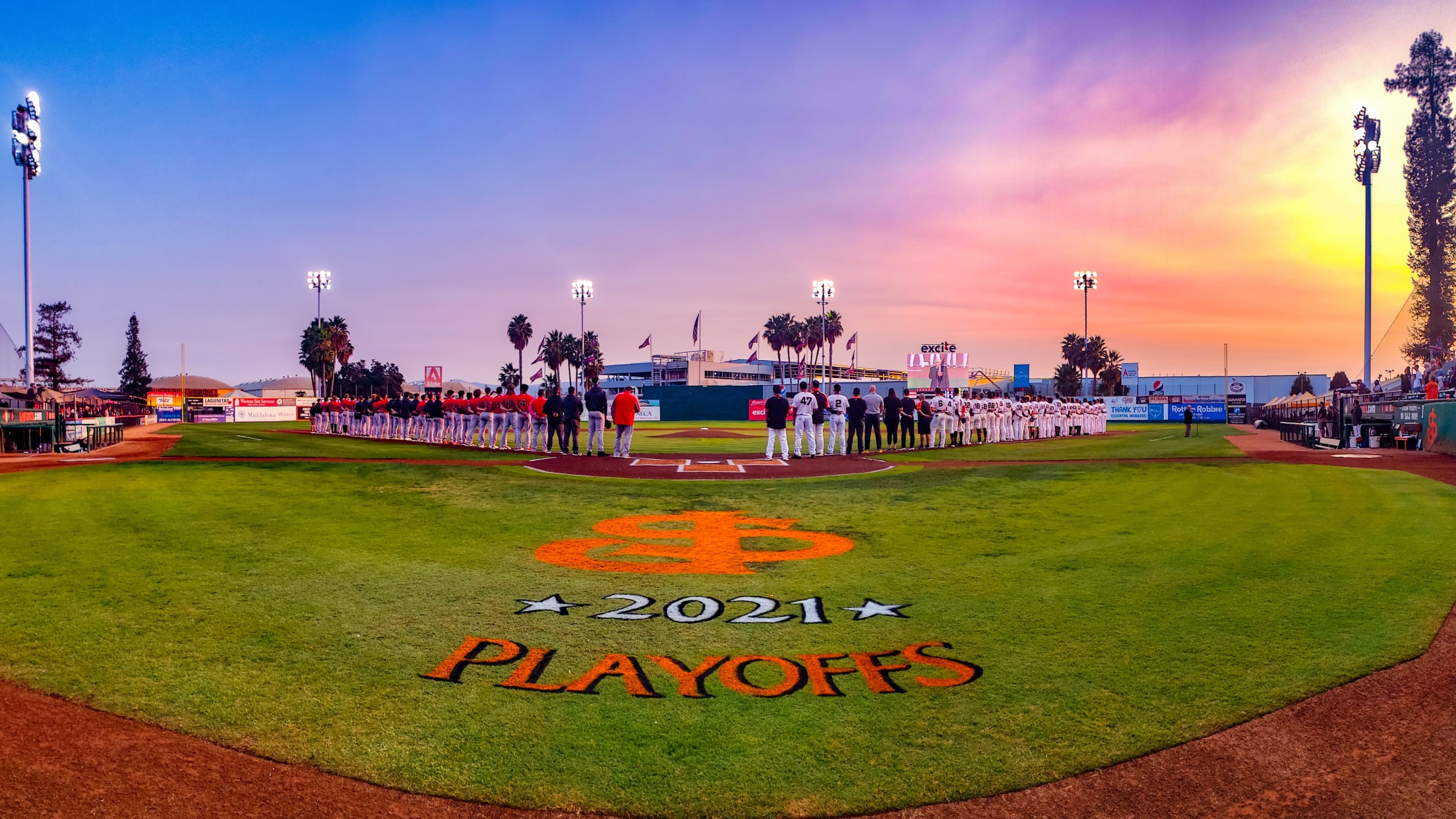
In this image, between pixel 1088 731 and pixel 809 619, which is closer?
pixel 1088 731

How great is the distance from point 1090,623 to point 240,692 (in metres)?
5.85

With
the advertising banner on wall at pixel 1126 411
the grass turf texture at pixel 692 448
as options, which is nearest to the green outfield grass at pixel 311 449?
the grass turf texture at pixel 692 448

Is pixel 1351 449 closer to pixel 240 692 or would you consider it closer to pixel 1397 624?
pixel 1397 624

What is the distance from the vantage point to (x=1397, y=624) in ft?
19.6

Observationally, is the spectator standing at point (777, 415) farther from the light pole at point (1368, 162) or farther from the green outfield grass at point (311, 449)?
the light pole at point (1368, 162)

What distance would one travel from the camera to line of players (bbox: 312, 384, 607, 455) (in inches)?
928

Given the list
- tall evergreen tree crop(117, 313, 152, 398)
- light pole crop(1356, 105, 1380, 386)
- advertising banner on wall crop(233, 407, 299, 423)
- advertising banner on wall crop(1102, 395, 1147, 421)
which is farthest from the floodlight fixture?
Result: tall evergreen tree crop(117, 313, 152, 398)

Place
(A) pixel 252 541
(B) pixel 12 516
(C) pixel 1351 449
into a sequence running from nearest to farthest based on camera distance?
(A) pixel 252 541 < (B) pixel 12 516 < (C) pixel 1351 449

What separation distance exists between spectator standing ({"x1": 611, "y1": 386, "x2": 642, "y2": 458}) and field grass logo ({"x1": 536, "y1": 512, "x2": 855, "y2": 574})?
10.2 metres

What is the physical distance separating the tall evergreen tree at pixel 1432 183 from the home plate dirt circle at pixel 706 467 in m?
68.0

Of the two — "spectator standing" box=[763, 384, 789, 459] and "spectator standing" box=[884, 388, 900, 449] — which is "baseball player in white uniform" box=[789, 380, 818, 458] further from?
"spectator standing" box=[884, 388, 900, 449]

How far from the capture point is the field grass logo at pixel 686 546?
852cm

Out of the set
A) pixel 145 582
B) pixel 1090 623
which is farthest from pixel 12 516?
pixel 1090 623

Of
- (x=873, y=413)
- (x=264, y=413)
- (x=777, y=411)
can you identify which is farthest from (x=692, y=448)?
(x=264, y=413)
